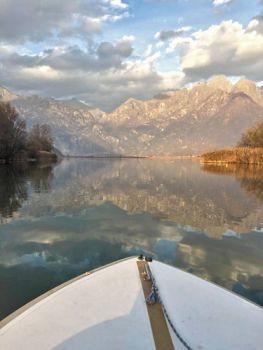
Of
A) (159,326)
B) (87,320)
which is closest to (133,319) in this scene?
(159,326)

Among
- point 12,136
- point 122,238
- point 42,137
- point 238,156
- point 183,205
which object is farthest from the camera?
point 42,137

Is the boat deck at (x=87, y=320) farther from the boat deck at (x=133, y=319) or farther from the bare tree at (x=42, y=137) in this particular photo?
the bare tree at (x=42, y=137)

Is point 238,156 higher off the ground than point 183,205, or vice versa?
point 238,156

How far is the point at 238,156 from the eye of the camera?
292 feet

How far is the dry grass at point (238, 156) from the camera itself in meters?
84.1

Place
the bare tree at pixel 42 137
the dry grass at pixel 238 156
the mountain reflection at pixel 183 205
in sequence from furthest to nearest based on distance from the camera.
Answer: the bare tree at pixel 42 137 < the dry grass at pixel 238 156 < the mountain reflection at pixel 183 205

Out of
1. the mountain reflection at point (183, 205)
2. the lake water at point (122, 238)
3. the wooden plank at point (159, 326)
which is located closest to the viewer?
the wooden plank at point (159, 326)

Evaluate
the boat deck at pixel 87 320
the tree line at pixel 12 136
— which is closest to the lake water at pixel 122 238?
the boat deck at pixel 87 320

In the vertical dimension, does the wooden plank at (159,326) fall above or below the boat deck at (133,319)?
above

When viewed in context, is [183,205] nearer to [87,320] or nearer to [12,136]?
[87,320]

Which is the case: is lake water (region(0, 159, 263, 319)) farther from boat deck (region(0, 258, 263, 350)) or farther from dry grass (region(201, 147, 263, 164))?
dry grass (region(201, 147, 263, 164))

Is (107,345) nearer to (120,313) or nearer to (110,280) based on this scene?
(120,313)

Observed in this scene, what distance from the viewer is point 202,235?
15273 millimetres

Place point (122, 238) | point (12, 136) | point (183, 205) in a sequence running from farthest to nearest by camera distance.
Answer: point (12, 136), point (183, 205), point (122, 238)
